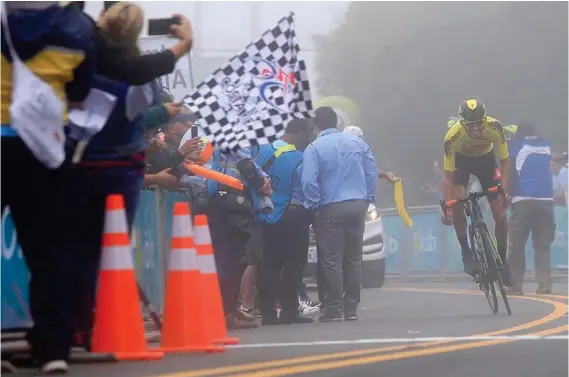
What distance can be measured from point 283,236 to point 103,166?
18.1ft

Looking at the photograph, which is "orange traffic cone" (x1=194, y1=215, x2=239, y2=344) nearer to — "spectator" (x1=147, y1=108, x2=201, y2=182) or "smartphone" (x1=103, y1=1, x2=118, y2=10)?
"spectator" (x1=147, y1=108, x2=201, y2=182)

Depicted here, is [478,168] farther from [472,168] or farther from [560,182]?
[560,182]

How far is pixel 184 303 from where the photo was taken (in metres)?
8.60

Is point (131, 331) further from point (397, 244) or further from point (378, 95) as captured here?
Result: point (378, 95)

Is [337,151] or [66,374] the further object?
[337,151]

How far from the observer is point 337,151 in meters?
13.8

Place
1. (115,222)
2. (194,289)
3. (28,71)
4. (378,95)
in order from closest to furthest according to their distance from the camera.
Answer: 1. (28,71)
2. (115,222)
3. (194,289)
4. (378,95)

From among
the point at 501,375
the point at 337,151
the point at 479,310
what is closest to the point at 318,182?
the point at 337,151

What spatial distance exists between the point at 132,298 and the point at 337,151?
6038 millimetres

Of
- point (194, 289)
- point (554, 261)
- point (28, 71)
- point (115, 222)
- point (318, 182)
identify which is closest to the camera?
point (28, 71)

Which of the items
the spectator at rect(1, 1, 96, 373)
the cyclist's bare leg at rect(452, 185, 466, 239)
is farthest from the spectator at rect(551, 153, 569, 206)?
the spectator at rect(1, 1, 96, 373)

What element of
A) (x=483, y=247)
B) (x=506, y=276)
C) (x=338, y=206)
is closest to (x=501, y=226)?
(x=483, y=247)

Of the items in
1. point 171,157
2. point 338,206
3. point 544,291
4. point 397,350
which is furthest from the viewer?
point 544,291

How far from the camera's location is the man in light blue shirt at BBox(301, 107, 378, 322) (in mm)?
13555
